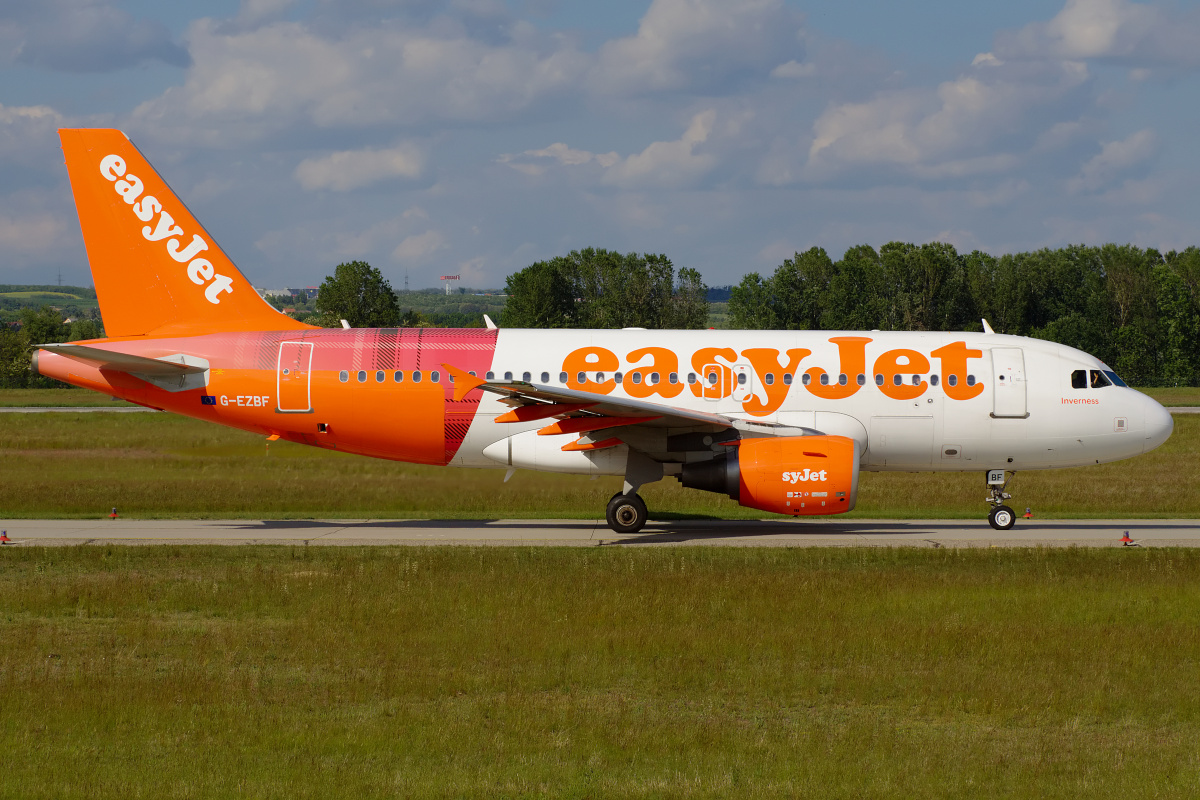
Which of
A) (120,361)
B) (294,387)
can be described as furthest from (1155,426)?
(120,361)

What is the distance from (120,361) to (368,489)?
332 inches

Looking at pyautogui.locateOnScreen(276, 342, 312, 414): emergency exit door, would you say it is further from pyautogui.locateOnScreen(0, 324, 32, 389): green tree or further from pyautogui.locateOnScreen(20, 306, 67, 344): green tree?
pyautogui.locateOnScreen(20, 306, 67, 344): green tree

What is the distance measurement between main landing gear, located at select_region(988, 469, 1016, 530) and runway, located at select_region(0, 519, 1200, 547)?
9.1 inches

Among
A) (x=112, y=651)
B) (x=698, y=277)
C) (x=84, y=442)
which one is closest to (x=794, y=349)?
(x=112, y=651)

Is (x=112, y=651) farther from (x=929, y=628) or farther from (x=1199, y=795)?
(x=1199, y=795)

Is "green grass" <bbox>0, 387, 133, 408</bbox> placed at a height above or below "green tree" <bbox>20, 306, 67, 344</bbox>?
below

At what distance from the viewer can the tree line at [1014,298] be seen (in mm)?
96250

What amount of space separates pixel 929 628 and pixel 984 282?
3774 inches

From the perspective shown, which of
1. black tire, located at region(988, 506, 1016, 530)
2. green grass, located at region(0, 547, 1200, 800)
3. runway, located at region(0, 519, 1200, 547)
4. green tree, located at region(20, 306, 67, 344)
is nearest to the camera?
green grass, located at region(0, 547, 1200, 800)

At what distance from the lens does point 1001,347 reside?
25.4m

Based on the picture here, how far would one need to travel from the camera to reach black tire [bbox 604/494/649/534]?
2427cm

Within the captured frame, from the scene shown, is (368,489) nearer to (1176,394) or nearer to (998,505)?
(998,505)

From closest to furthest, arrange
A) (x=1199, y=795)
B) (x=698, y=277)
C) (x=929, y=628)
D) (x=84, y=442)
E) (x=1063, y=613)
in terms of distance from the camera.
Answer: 1. (x=1199, y=795)
2. (x=929, y=628)
3. (x=1063, y=613)
4. (x=84, y=442)
5. (x=698, y=277)

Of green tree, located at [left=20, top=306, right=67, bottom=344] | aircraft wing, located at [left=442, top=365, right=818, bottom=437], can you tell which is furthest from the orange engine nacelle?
green tree, located at [left=20, top=306, right=67, bottom=344]
